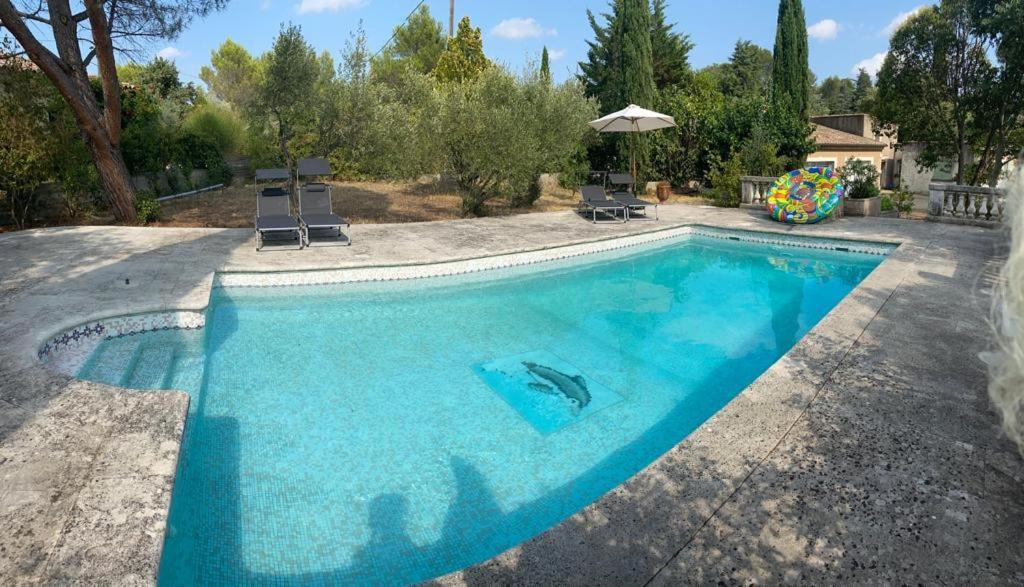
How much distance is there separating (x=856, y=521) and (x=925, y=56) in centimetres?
1665

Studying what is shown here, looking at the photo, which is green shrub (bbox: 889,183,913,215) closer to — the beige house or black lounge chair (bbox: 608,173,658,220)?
black lounge chair (bbox: 608,173,658,220)

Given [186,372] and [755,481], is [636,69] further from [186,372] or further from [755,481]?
[755,481]

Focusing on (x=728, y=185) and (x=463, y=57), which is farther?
(x=463, y=57)

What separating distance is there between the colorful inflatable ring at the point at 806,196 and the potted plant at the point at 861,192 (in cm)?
77

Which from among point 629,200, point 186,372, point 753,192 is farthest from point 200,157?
point 753,192

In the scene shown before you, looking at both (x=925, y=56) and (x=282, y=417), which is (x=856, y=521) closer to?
(x=282, y=417)

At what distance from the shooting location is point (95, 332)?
5.82 metres

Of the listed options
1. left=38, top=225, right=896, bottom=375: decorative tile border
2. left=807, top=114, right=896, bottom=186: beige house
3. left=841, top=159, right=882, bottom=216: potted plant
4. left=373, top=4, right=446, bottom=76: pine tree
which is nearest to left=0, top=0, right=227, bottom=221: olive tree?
left=38, top=225, right=896, bottom=375: decorative tile border

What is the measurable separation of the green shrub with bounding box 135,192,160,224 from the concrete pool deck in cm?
742

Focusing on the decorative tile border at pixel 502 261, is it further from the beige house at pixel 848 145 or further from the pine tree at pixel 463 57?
the pine tree at pixel 463 57

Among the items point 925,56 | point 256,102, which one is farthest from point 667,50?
point 256,102

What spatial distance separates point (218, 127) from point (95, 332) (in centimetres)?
1667

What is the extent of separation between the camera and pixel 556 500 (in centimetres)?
398

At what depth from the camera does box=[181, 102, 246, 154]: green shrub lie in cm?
1945
